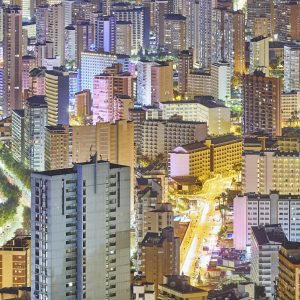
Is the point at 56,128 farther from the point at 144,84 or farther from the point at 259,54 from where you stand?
the point at 259,54

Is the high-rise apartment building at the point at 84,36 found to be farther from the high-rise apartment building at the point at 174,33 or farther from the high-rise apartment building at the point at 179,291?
the high-rise apartment building at the point at 179,291

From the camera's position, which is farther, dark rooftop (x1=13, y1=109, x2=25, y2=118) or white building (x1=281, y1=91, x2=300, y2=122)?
white building (x1=281, y1=91, x2=300, y2=122)

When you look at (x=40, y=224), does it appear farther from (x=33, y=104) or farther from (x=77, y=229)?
(x=33, y=104)

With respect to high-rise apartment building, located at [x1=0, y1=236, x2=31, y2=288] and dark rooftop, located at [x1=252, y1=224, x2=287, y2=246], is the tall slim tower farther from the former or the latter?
high-rise apartment building, located at [x1=0, y1=236, x2=31, y2=288]

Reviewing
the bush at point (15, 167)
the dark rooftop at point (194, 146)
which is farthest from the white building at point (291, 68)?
the bush at point (15, 167)

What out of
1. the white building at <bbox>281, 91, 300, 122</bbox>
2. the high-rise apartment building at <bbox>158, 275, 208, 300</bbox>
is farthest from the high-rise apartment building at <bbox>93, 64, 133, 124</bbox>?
the high-rise apartment building at <bbox>158, 275, 208, 300</bbox>

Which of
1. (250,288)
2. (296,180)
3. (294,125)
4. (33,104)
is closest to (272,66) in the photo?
(294,125)
